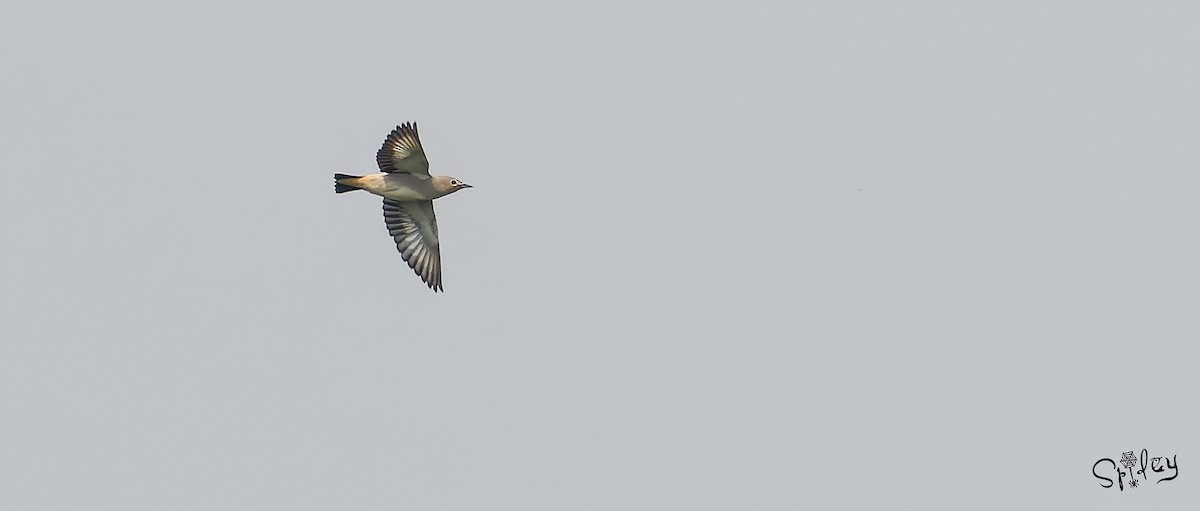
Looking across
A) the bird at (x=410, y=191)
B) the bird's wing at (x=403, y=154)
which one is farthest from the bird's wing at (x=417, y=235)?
the bird's wing at (x=403, y=154)

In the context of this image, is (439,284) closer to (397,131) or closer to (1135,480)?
(397,131)

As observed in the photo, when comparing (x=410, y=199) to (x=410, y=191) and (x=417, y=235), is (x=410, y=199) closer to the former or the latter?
(x=410, y=191)

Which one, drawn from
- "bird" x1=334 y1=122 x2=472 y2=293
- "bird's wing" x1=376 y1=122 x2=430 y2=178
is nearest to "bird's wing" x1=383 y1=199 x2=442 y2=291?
"bird" x1=334 y1=122 x2=472 y2=293

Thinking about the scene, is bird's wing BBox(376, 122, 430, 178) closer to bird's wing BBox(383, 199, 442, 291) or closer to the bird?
the bird

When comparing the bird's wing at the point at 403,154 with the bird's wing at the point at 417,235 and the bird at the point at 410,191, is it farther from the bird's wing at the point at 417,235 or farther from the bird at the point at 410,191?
the bird's wing at the point at 417,235

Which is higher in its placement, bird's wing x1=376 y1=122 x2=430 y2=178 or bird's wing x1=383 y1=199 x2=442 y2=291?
bird's wing x1=376 y1=122 x2=430 y2=178

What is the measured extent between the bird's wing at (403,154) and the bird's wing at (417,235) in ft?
5.96

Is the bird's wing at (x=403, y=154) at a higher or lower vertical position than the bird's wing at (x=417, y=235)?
higher

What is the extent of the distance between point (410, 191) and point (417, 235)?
226 cm

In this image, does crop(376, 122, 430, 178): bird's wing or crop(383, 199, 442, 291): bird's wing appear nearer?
crop(376, 122, 430, 178): bird's wing

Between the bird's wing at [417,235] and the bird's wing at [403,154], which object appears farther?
the bird's wing at [417,235]

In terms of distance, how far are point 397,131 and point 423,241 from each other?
411cm

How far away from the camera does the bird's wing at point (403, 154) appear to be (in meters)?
41.8

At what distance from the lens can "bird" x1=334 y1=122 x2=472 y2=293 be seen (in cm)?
4209
